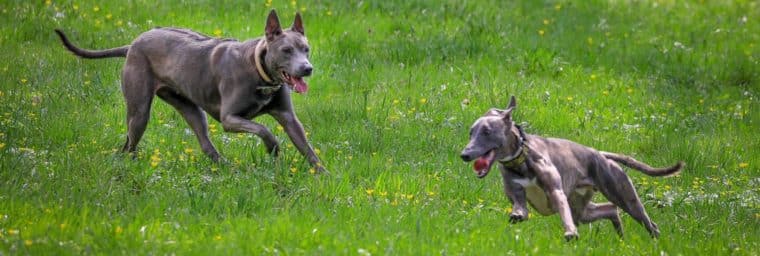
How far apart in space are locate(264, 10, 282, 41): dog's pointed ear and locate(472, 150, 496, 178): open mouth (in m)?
2.52

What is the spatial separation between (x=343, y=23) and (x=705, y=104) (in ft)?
13.5

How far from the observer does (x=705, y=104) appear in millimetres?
12898

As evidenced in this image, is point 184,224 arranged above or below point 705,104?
above

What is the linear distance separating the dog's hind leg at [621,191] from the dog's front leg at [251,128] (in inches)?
97.3

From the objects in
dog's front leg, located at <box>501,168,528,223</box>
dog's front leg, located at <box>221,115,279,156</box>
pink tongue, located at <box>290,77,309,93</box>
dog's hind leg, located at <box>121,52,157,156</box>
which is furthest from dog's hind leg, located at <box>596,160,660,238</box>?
dog's hind leg, located at <box>121,52,157,156</box>

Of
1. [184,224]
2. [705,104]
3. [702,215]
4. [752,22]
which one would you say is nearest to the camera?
[184,224]

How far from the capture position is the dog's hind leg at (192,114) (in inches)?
387

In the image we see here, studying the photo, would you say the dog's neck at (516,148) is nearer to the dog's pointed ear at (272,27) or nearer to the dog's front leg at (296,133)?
the dog's front leg at (296,133)

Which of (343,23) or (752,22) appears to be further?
(752,22)

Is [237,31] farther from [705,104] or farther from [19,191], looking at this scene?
[19,191]

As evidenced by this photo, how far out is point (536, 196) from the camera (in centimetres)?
768

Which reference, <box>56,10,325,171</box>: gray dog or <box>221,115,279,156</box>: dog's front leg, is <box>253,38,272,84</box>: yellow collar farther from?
<box>221,115,279,156</box>: dog's front leg

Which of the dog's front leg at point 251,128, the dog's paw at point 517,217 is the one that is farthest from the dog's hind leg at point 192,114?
the dog's paw at point 517,217

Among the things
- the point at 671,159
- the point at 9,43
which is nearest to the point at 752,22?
the point at 671,159
